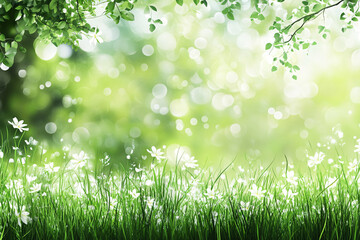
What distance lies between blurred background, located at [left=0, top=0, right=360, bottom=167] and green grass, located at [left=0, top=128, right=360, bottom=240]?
7.10 m

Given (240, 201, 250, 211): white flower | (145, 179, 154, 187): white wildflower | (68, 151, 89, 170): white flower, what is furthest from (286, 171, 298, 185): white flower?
(68, 151, 89, 170): white flower

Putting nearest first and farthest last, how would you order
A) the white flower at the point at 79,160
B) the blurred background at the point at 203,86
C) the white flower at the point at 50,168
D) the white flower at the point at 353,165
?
1. the white flower at the point at 79,160
2. the white flower at the point at 50,168
3. the white flower at the point at 353,165
4. the blurred background at the point at 203,86

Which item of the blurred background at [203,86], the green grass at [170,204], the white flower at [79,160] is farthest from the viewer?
the blurred background at [203,86]

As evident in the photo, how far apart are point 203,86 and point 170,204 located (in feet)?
31.3

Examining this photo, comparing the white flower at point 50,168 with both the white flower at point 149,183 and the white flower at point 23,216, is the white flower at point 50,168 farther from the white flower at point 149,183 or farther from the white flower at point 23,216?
the white flower at point 149,183

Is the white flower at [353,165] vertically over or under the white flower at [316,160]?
under

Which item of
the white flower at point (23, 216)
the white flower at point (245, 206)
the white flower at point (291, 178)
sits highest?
the white flower at point (291, 178)

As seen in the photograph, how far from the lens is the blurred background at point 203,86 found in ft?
37.4

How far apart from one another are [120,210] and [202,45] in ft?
32.6

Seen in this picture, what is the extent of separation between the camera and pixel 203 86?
12.7 metres

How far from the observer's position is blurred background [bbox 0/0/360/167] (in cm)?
1141

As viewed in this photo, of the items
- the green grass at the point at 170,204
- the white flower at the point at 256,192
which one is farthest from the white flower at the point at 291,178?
the white flower at the point at 256,192

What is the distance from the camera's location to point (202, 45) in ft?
42.3

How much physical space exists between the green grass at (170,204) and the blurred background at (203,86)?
7.10 m
